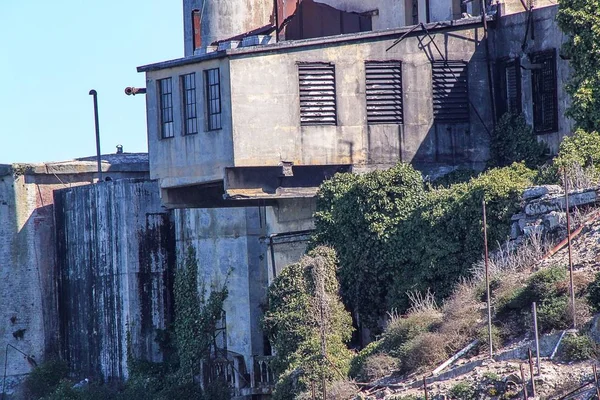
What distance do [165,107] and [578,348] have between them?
45.4 ft

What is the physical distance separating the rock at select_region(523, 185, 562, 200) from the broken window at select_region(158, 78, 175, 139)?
365 inches

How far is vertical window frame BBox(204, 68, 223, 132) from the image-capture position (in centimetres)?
3522

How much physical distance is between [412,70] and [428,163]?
6.47 ft

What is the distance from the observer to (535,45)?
34719mm

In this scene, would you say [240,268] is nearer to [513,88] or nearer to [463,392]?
[513,88]

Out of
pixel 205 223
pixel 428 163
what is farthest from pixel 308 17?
pixel 428 163

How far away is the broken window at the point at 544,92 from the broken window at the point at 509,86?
44 cm

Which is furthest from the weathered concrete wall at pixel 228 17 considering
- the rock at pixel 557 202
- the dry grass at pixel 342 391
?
the dry grass at pixel 342 391

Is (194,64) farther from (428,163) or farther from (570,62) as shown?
(570,62)

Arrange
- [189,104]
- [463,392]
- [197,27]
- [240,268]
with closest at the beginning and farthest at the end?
[463,392]
[189,104]
[240,268]
[197,27]

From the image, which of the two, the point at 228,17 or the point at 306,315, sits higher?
the point at 228,17

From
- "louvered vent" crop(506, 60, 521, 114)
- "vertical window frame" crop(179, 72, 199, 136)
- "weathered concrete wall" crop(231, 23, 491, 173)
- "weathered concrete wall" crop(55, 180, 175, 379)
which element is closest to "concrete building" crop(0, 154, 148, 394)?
"weathered concrete wall" crop(55, 180, 175, 379)

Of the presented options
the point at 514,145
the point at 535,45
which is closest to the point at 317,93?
the point at 514,145

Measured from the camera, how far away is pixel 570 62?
109ft
